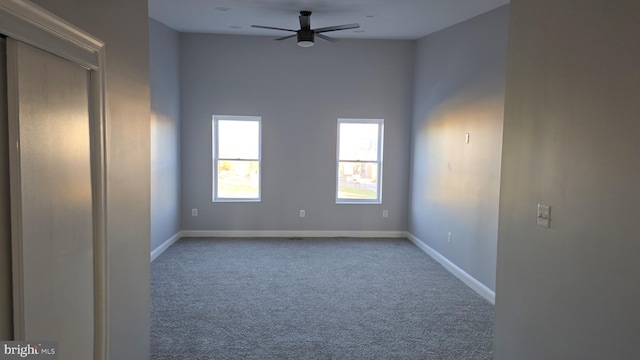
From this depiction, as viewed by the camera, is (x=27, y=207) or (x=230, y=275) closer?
(x=27, y=207)

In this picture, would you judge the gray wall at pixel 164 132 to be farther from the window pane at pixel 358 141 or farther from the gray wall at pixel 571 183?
the gray wall at pixel 571 183

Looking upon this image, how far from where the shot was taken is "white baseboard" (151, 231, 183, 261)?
5.92 metres

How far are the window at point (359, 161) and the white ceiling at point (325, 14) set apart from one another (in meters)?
1.52

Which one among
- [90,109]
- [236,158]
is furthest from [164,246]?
[90,109]

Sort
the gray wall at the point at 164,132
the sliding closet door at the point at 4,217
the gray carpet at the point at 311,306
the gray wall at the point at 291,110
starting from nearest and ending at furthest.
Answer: the sliding closet door at the point at 4,217 < the gray carpet at the point at 311,306 < the gray wall at the point at 164,132 < the gray wall at the point at 291,110

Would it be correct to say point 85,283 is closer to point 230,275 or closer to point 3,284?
point 3,284

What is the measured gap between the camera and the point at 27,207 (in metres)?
1.47

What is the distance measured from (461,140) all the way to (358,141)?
230 centimetres

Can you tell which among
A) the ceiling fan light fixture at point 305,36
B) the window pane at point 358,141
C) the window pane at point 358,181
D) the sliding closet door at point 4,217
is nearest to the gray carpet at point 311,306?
the window pane at point 358,181

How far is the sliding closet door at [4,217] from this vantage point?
4.45 feet

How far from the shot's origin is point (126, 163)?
2340 mm

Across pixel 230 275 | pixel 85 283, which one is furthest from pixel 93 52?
pixel 230 275

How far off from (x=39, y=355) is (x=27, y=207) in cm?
53

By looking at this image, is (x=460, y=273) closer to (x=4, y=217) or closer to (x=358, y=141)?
(x=358, y=141)
